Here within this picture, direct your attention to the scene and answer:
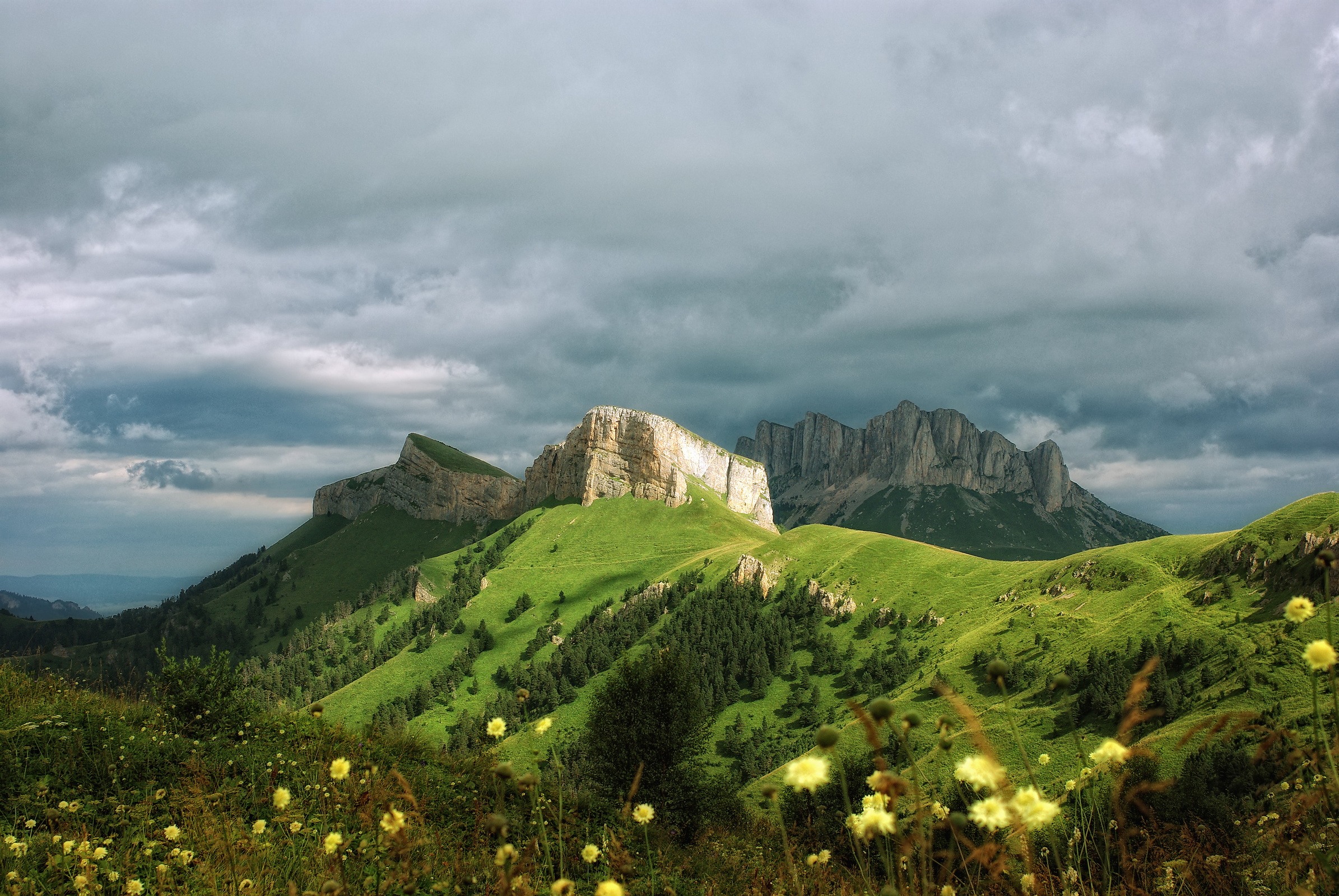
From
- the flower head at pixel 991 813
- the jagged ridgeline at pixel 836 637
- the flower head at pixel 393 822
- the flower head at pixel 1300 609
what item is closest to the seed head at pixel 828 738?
the flower head at pixel 991 813

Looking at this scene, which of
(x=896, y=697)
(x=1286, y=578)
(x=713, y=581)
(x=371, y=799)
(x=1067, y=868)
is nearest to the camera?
(x=371, y=799)

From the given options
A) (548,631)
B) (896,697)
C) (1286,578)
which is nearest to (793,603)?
(896,697)

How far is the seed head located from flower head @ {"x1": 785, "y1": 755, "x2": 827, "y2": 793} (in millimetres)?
113

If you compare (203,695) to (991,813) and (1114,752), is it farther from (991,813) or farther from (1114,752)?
(1114,752)

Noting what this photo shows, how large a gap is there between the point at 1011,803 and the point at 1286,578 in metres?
83.6

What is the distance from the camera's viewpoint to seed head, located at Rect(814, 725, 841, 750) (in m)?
3.39

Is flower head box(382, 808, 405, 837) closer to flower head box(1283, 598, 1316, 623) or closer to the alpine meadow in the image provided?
the alpine meadow

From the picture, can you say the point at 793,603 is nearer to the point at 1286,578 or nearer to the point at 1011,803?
the point at 1286,578

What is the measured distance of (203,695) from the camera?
50.7ft

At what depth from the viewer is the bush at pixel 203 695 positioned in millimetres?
14586

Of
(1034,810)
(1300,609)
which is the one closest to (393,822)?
(1034,810)

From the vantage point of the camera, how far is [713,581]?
159 m

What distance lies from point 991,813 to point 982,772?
212 mm

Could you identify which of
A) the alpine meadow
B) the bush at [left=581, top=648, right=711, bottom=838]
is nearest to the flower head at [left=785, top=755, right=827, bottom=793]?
the alpine meadow
